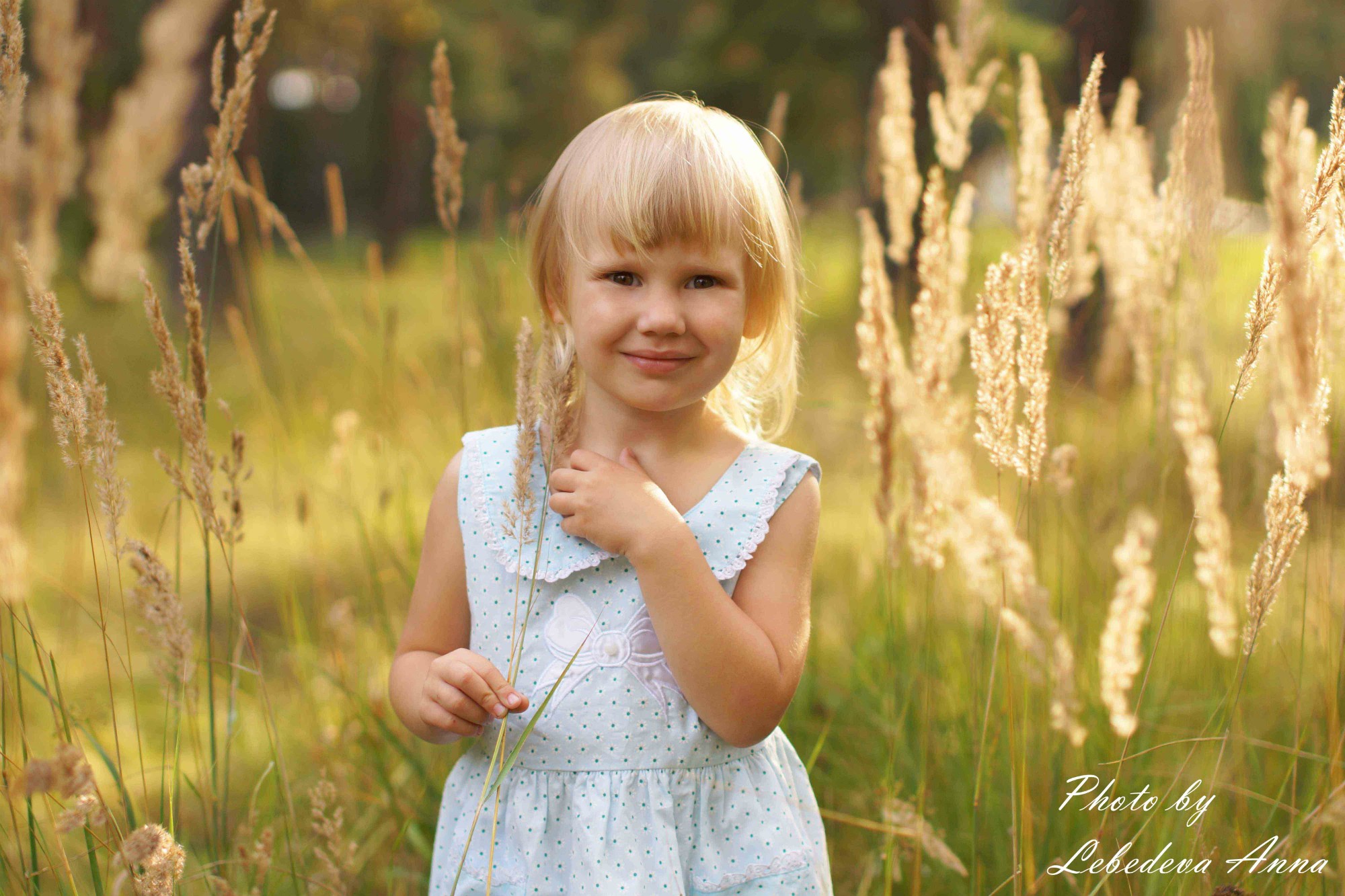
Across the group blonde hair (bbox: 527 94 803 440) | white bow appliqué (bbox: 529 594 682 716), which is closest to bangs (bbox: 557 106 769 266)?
blonde hair (bbox: 527 94 803 440)

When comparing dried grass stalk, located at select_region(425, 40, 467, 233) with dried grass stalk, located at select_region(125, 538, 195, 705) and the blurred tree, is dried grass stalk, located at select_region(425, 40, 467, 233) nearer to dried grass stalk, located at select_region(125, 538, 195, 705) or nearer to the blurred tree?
dried grass stalk, located at select_region(125, 538, 195, 705)

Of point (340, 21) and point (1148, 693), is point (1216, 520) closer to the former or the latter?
point (1148, 693)

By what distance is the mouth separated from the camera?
1236 mm

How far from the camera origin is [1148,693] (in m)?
1.71

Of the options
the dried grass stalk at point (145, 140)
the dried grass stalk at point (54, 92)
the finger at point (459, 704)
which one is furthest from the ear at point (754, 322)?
the dried grass stalk at point (54, 92)

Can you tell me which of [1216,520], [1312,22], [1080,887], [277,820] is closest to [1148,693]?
[1080,887]

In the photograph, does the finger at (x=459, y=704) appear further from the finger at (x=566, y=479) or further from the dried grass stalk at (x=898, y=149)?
the dried grass stalk at (x=898, y=149)

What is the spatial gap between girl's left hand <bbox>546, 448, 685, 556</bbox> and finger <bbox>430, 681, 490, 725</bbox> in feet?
0.75

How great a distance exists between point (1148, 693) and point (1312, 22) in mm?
9541

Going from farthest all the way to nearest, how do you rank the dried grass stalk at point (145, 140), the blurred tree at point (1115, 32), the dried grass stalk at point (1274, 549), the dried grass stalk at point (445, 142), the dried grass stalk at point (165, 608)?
the blurred tree at point (1115, 32), the dried grass stalk at point (445, 142), the dried grass stalk at point (145, 140), the dried grass stalk at point (165, 608), the dried grass stalk at point (1274, 549)

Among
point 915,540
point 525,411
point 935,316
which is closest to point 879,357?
point 935,316

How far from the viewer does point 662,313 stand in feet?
3.95

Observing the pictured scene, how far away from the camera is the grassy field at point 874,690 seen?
1.29 meters

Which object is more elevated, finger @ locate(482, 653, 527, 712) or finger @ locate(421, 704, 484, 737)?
finger @ locate(482, 653, 527, 712)
